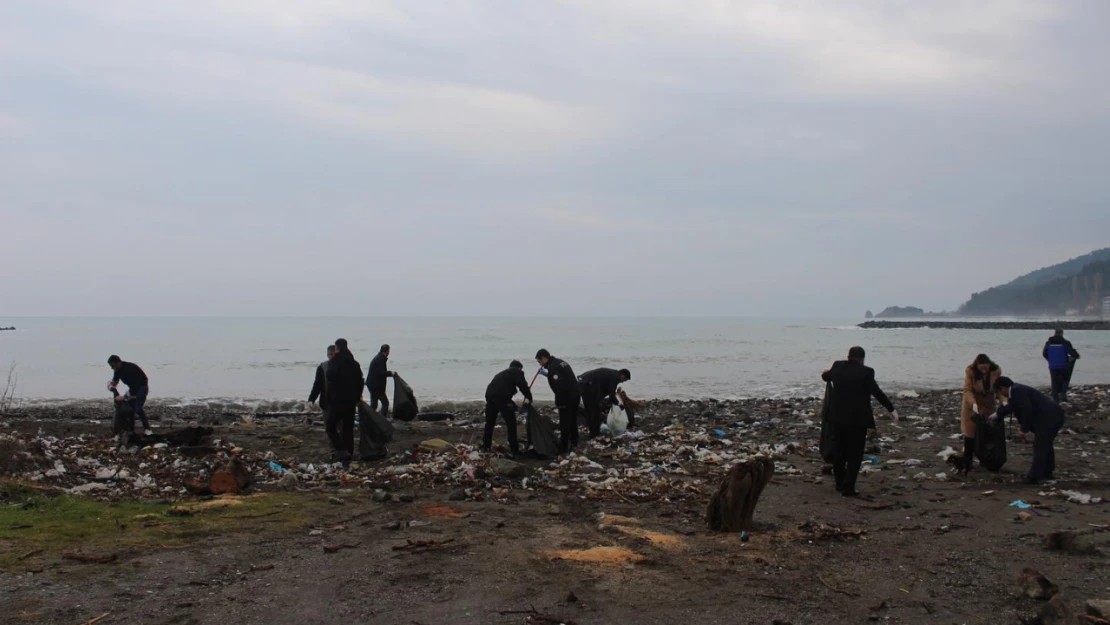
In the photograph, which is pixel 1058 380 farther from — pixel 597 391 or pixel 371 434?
pixel 371 434

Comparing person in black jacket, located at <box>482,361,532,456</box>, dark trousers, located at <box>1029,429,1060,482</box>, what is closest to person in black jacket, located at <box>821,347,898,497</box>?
dark trousers, located at <box>1029,429,1060,482</box>

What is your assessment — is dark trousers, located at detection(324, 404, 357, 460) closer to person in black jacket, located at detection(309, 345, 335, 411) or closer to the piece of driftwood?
person in black jacket, located at detection(309, 345, 335, 411)

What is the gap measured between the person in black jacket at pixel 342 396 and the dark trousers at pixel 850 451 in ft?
20.6

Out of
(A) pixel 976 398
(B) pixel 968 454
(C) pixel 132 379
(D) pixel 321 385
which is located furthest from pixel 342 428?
(A) pixel 976 398

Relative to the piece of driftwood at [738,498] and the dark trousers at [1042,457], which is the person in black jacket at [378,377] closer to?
the piece of driftwood at [738,498]

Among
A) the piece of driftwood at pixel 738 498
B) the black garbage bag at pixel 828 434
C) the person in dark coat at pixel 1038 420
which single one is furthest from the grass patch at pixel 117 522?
the person in dark coat at pixel 1038 420

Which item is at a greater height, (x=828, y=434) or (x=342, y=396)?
(x=342, y=396)

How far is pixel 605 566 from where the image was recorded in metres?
5.63

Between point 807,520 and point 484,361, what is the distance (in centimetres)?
3658

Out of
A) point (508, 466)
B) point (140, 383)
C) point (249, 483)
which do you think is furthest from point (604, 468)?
point (140, 383)

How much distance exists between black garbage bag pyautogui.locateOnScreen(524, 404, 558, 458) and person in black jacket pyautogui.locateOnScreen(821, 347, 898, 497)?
13.5 ft

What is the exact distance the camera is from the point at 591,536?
656 centimetres

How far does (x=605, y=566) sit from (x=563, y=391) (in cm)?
557

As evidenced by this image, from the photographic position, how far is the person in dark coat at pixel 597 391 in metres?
12.4
